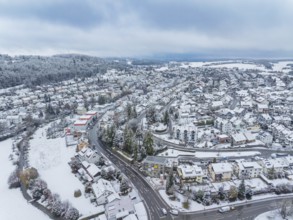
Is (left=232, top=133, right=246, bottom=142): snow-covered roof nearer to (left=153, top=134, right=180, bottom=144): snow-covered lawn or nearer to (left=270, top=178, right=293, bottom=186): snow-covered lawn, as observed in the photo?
(left=153, top=134, right=180, bottom=144): snow-covered lawn

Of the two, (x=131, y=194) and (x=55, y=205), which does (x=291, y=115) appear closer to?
(x=131, y=194)

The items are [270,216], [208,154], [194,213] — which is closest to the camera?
[270,216]

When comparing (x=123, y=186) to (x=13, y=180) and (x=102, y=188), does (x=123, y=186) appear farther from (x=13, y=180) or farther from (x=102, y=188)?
(x=13, y=180)

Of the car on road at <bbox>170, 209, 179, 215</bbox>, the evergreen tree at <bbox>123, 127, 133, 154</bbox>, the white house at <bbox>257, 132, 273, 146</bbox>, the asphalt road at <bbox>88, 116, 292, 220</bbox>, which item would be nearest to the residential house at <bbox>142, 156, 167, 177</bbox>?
the asphalt road at <bbox>88, 116, 292, 220</bbox>

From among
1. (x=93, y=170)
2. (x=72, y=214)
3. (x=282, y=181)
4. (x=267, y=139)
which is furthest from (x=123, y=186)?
(x=267, y=139)

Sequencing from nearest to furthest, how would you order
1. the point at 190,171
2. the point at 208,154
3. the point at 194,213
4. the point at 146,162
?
the point at 194,213 < the point at 190,171 < the point at 146,162 < the point at 208,154

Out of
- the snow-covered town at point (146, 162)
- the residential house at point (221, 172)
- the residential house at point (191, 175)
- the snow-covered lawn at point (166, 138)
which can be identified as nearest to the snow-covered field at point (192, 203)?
the snow-covered town at point (146, 162)

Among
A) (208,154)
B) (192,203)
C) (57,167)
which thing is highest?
(208,154)

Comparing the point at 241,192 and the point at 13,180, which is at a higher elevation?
the point at 241,192

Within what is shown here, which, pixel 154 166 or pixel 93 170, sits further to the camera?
pixel 154 166

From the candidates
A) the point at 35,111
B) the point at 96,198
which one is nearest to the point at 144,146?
the point at 96,198
